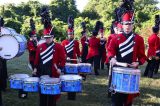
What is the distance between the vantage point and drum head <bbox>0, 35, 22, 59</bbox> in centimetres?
1005

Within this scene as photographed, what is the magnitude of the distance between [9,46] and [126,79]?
4.38m

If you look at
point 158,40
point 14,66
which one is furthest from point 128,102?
point 14,66

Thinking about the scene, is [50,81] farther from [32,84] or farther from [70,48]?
[70,48]

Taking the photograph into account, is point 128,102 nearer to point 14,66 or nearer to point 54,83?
point 54,83

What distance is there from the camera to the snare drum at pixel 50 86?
750 centimetres

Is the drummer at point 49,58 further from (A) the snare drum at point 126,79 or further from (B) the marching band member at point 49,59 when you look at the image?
(A) the snare drum at point 126,79

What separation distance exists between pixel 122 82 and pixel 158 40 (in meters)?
8.11

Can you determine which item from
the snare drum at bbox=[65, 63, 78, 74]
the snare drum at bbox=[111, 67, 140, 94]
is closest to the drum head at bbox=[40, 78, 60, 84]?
the snare drum at bbox=[111, 67, 140, 94]

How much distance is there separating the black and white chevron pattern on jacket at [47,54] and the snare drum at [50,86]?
1.65 feet

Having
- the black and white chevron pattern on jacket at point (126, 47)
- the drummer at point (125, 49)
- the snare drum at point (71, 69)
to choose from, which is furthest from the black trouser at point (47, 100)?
the snare drum at point (71, 69)

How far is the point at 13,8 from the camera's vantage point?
45.2 m

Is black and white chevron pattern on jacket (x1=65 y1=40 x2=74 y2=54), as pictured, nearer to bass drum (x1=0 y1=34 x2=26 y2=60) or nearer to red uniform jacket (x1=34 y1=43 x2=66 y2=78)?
bass drum (x1=0 y1=34 x2=26 y2=60)

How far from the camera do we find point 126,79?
6.61 meters

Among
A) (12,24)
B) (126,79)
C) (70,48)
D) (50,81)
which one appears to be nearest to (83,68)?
(70,48)
